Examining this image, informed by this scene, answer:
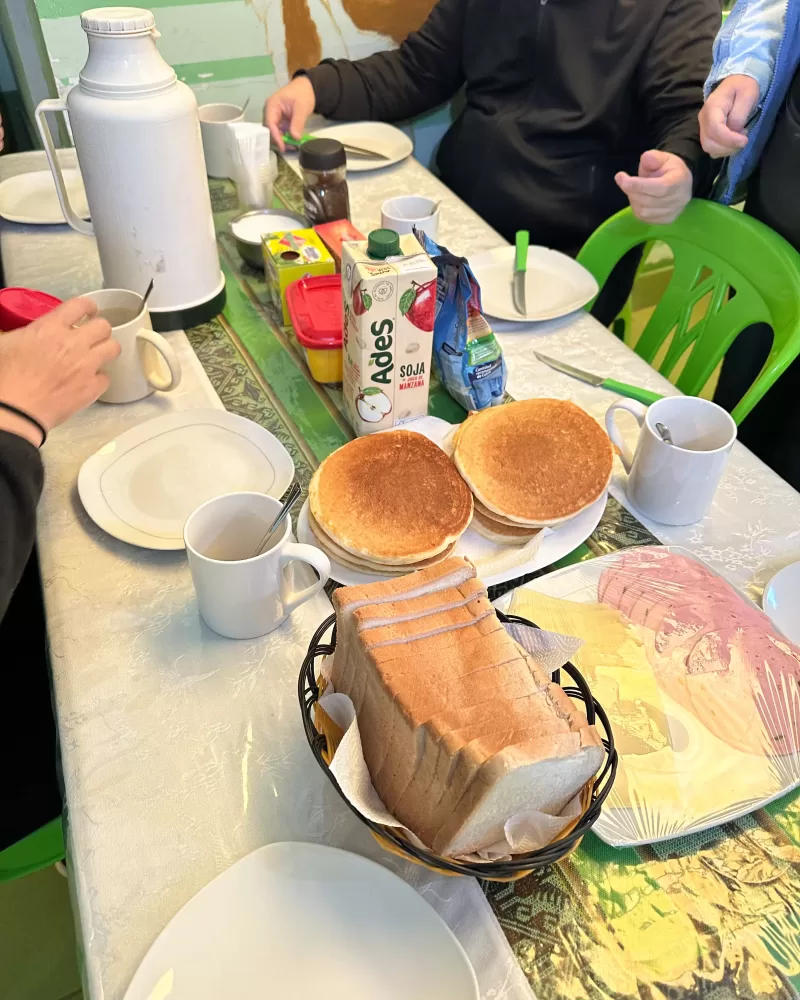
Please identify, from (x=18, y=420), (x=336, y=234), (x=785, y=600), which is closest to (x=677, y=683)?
(x=785, y=600)

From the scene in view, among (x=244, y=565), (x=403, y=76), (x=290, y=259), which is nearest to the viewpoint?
(x=244, y=565)

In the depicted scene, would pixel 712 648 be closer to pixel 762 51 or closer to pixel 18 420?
pixel 18 420

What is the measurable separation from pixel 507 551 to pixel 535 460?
0.11 meters

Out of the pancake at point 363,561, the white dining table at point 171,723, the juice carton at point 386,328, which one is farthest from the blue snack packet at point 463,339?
the pancake at point 363,561

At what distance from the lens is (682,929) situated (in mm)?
509

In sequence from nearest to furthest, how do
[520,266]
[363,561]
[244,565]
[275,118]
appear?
1. [244,565]
2. [363,561]
3. [520,266]
4. [275,118]

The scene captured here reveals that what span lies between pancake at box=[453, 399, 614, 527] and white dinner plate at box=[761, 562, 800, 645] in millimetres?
190

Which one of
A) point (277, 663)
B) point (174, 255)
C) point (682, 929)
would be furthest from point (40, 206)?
point (682, 929)

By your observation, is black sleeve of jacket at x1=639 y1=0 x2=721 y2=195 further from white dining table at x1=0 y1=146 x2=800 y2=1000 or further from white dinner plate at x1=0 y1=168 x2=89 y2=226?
white dinner plate at x1=0 y1=168 x2=89 y2=226

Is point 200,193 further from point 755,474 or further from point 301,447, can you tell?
point 755,474

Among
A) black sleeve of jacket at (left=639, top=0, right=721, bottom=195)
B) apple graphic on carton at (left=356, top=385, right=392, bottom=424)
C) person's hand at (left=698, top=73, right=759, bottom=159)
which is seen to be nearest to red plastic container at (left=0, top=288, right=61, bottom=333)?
apple graphic on carton at (left=356, top=385, right=392, bottom=424)

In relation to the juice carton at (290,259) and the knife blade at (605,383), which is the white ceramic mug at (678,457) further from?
the juice carton at (290,259)

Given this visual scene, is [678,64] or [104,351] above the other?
[678,64]

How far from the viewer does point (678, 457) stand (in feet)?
2.48
